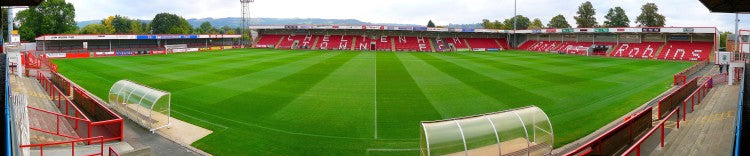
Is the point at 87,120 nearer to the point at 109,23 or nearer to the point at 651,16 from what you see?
the point at 651,16

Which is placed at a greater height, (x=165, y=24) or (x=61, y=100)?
(x=165, y=24)

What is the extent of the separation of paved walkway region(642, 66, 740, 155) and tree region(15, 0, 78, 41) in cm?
9225

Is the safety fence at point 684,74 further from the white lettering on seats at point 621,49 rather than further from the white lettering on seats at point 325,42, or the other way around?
the white lettering on seats at point 325,42

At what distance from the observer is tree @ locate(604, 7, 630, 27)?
107m

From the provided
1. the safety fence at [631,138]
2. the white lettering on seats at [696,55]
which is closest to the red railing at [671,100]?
the safety fence at [631,138]

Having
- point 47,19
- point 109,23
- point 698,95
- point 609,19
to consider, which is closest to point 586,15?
point 609,19

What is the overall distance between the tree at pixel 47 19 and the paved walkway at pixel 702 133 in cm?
9225

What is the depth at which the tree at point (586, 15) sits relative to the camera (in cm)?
10362

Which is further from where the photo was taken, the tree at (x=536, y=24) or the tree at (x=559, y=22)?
the tree at (x=536, y=24)

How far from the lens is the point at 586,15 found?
104m

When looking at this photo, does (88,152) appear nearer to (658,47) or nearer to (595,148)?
(595,148)

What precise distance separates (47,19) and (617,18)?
402 ft

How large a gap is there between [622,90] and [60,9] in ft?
302

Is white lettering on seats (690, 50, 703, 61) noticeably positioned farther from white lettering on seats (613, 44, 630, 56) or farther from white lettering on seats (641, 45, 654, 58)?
white lettering on seats (613, 44, 630, 56)
